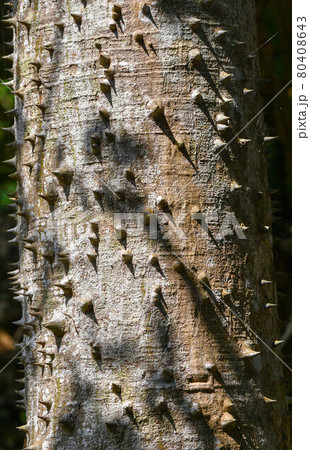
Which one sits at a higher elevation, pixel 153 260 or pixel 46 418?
pixel 153 260

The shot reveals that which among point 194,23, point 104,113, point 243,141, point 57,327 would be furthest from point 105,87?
point 57,327

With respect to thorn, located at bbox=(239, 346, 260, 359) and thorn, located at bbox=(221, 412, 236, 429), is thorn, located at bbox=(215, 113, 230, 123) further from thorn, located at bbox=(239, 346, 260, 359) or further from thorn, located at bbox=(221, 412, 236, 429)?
thorn, located at bbox=(221, 412, 236, 429)

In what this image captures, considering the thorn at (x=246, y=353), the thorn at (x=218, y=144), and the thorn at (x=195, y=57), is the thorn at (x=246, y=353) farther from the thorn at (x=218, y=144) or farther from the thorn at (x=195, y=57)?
the thorn at (x=195, y=57)

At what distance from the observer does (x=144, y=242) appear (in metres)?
1.60

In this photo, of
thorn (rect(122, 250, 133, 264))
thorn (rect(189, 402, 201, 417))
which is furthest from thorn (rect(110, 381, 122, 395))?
thorn (rect(122, 250, 133, 264))

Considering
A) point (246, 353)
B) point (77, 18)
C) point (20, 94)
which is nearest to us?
point (246, 353)

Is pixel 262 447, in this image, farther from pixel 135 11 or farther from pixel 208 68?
pixel 135 11

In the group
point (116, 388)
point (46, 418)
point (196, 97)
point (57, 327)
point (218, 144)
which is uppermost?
point (196, 97)

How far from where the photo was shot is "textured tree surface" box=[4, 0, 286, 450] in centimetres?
156

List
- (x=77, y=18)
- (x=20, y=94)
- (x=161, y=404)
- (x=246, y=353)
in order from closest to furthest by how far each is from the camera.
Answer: (x=161, y=404) → (x=246, y=353) → (x=77, y=18) → (x=20, y=94)

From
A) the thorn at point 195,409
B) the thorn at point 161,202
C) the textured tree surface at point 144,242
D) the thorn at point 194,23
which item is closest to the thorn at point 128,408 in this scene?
the textured tree surface at point 144,242

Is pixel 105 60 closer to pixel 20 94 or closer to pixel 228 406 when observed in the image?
pixel 20 94
